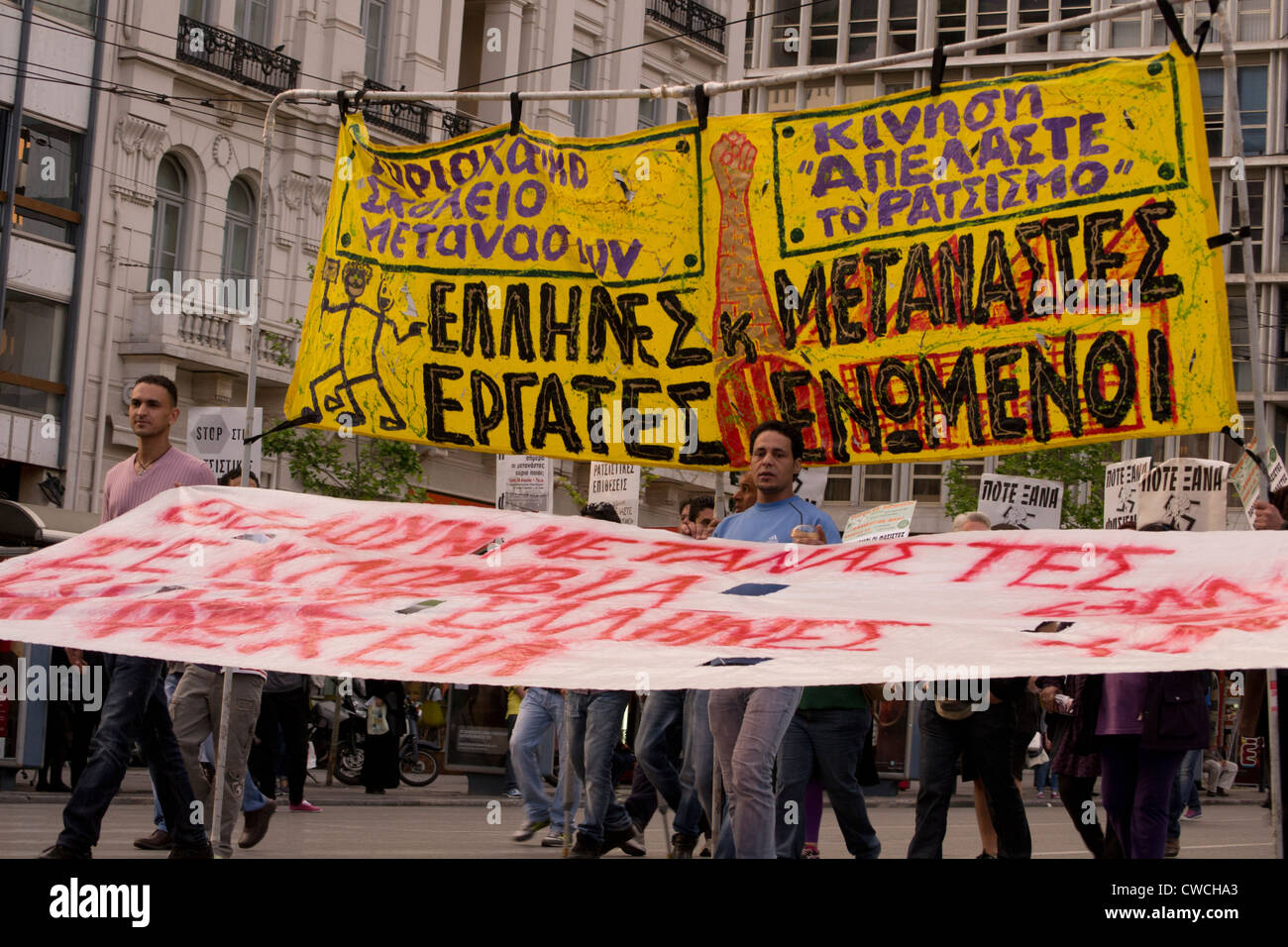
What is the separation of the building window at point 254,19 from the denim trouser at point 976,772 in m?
25.1

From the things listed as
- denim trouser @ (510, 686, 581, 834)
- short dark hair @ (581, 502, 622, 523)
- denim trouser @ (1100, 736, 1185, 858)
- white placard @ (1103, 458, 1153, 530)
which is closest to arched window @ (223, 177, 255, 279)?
white placard @ (1103, 458, 1153, 530)

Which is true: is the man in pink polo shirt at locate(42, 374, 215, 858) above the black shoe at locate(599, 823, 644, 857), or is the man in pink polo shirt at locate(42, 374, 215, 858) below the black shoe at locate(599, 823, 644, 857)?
above

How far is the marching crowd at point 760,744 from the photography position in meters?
7.83

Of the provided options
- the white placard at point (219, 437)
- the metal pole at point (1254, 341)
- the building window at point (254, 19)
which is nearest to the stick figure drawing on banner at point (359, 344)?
the metal pole at point (1254, 341)

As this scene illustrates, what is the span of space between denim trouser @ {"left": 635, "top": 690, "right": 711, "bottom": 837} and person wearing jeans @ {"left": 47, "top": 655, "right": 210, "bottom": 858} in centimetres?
307

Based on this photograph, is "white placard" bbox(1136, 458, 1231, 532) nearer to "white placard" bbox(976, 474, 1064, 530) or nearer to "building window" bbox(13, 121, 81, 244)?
"white placard" bbox(976, 474, 1064, 530)

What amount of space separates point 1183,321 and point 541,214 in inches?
121

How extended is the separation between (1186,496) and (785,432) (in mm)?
3472

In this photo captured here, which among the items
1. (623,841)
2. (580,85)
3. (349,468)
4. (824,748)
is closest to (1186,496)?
(824,748)

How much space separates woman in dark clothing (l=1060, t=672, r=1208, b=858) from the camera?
8.20m

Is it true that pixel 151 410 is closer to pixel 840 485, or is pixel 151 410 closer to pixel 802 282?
pixel 802 282

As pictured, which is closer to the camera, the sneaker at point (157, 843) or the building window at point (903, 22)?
the sneaker at point (157, 843)

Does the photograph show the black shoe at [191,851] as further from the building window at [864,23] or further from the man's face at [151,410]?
the building window at [864,23]
